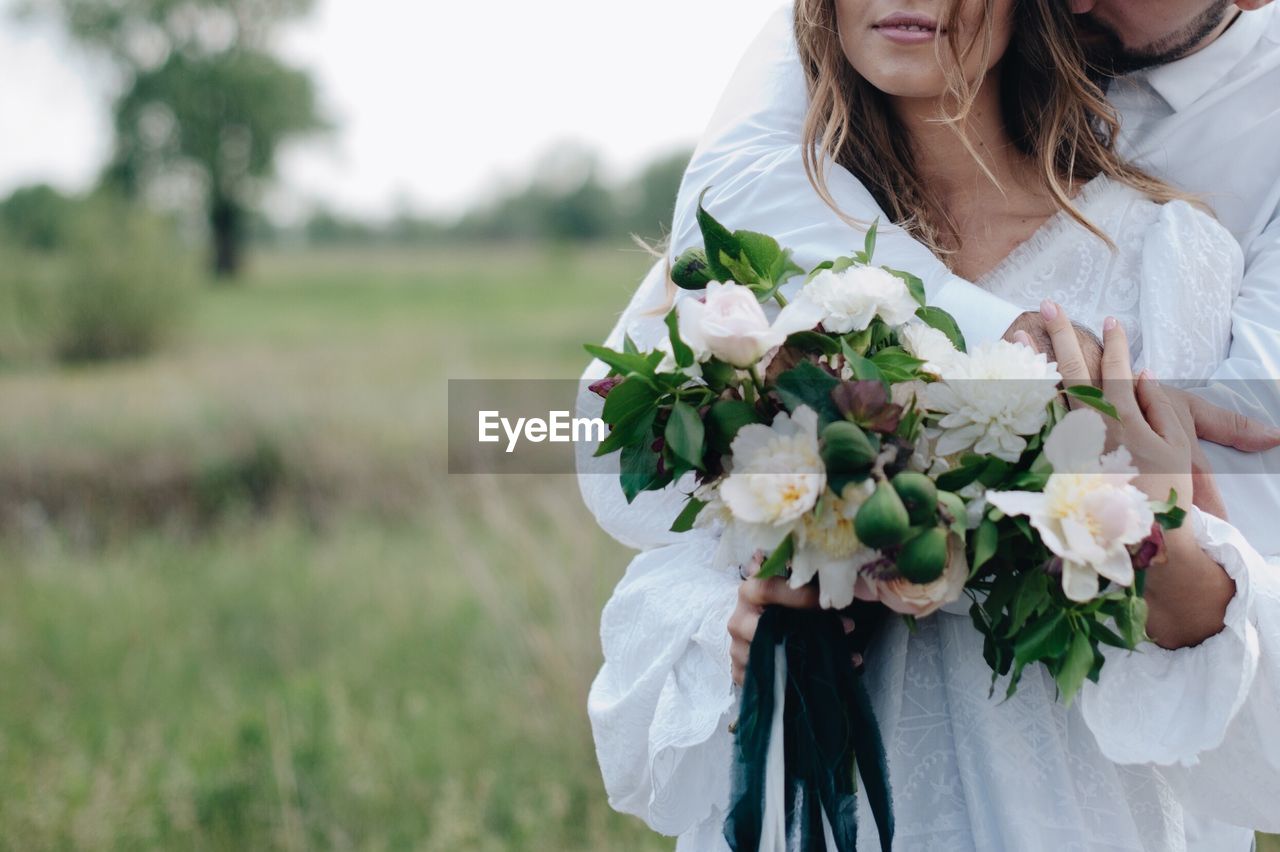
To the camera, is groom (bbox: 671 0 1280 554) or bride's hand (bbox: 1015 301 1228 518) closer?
bride's hand (bbox: 1015 301 1228 518)

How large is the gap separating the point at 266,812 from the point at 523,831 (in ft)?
3.05

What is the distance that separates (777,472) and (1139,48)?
42.8 inches

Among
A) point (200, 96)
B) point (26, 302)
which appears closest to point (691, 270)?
point (26, 302)

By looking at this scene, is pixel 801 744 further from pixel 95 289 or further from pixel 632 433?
pixel 95 289

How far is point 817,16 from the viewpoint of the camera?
1753 millimetres

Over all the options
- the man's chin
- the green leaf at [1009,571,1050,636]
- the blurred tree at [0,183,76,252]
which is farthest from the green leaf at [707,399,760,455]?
the blurred tree at [0,183,76,252]

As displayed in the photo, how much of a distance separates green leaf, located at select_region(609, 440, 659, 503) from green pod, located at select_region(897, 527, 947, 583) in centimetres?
31

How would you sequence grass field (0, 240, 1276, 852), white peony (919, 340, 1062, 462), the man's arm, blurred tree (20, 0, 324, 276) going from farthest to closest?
blurred tree (20, 0, 324, 276)
grass field (0, 240, 1276, 852)
the man's arm
white peony (919, 340, 1062, 462)

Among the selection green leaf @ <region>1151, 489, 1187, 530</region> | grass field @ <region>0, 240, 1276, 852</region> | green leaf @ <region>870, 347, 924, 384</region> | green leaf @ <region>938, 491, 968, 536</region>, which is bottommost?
grass field @ <region>0, 240, 1276, 852</region>

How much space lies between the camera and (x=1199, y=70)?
1.80 m

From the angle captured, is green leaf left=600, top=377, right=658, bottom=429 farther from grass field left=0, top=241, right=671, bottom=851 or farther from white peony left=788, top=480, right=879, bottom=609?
grass field left=0, top=241, right=671, bottom=851

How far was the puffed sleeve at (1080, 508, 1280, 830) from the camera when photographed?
1.33 meters

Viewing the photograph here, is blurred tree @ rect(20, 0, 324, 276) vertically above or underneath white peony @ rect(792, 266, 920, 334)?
underneath

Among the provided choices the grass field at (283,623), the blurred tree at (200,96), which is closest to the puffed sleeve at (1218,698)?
the grass field at (283,623)
